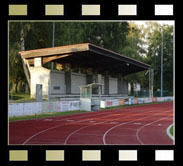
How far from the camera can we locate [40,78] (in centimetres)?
2831

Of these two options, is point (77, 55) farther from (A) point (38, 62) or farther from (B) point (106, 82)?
(B) point (106, 82)

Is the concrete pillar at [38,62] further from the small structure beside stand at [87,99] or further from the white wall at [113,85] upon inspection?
the white wall at [113,85]

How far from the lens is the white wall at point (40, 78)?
91.2 ft

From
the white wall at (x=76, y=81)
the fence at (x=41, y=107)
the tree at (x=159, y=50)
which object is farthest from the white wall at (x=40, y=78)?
the tree at (x=159, y=50)

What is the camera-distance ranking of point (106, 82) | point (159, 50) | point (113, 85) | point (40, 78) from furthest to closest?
1. point (159, 50)
2. point (113, 85)
3. point (106, 82)
4. point (40, 78)

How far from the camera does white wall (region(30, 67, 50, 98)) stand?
27.8 metres

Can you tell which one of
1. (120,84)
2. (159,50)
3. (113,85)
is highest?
(159,50)

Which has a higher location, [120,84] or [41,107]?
[120,84]

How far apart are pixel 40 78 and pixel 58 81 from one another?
236 cm

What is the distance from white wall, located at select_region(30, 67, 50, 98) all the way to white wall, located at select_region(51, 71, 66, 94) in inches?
36.3

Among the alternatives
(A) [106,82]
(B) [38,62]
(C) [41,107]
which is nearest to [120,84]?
(A) [106,82]

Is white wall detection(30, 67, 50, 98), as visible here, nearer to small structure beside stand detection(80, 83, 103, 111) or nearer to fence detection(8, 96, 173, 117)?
fence detection(8, 96, 173, 117)

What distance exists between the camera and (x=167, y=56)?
2331 inches
